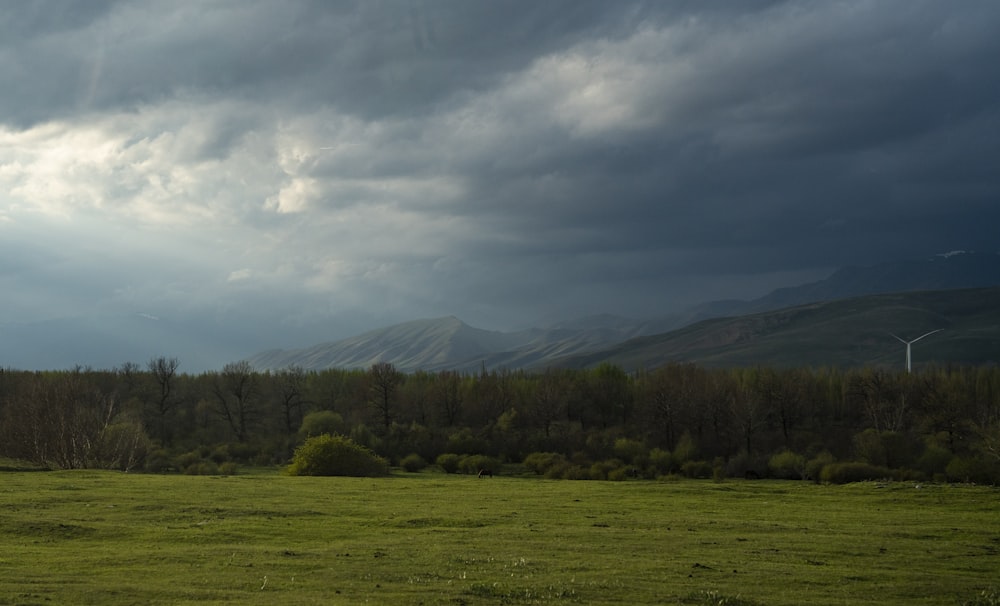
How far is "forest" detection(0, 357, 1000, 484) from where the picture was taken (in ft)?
292

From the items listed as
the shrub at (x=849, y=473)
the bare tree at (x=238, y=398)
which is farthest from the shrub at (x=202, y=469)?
the shrub at (x=849, y=473)

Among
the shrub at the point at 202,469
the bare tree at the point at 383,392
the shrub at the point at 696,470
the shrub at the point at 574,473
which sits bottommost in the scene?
the shrub at the point at 696,470

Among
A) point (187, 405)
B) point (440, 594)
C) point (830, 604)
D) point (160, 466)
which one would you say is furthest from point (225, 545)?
point (187, 405)

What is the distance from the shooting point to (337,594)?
2212 centimetres

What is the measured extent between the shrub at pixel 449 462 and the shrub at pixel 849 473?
152ft

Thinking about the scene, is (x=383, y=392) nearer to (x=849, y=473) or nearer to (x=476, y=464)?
(x=476, y=464)

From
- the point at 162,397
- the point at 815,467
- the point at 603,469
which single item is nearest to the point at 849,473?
the point at 815,467

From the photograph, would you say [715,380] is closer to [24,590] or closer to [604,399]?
[604,399]

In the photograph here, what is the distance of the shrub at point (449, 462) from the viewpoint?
104 m

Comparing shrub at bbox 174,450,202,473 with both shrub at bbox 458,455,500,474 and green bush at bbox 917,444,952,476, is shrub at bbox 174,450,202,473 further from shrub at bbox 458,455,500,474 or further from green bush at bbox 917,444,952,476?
green bush at bbox 917,444,952,476

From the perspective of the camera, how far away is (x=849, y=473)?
267ft

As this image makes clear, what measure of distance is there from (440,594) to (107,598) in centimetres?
901

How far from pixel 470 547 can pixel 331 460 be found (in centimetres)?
5432

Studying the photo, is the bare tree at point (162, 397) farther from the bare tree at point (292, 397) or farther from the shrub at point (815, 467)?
the shrub at point (815, 467)
